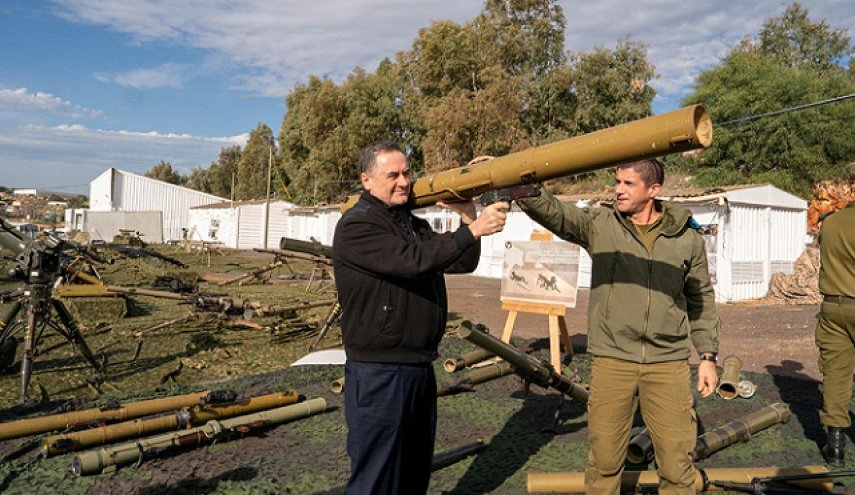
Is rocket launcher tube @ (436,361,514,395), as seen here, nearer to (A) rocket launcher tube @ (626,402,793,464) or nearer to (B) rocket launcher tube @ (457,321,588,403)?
(B) rocket launcher tube @ (457,321,588,403)

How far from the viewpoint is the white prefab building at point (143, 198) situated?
47.6 meters

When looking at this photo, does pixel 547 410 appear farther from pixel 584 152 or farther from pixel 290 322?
pixel 290 322

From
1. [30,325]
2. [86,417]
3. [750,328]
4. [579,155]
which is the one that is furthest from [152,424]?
[750,328]

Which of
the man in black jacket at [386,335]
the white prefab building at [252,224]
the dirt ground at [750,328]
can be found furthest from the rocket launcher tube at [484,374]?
the white prefab building at [252,224]

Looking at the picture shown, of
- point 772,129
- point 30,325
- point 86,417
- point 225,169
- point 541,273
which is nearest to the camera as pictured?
point 86,417

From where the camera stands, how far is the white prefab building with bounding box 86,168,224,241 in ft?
156

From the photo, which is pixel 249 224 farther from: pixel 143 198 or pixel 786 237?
pixel 786 237

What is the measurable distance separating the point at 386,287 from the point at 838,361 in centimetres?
406

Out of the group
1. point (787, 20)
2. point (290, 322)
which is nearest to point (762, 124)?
point (787, 20)

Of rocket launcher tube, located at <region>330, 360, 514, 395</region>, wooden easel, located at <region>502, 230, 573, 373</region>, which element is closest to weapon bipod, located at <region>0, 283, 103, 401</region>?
rocket launcher tube, located at <region>330, 360, 514, 395</region>

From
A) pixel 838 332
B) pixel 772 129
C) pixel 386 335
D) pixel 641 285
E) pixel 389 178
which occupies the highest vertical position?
pixel 772 129

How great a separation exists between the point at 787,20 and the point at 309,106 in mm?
37065

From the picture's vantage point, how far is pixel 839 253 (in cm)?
474

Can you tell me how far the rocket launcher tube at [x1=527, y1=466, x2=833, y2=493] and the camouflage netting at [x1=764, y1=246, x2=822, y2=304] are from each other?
42.9ft
